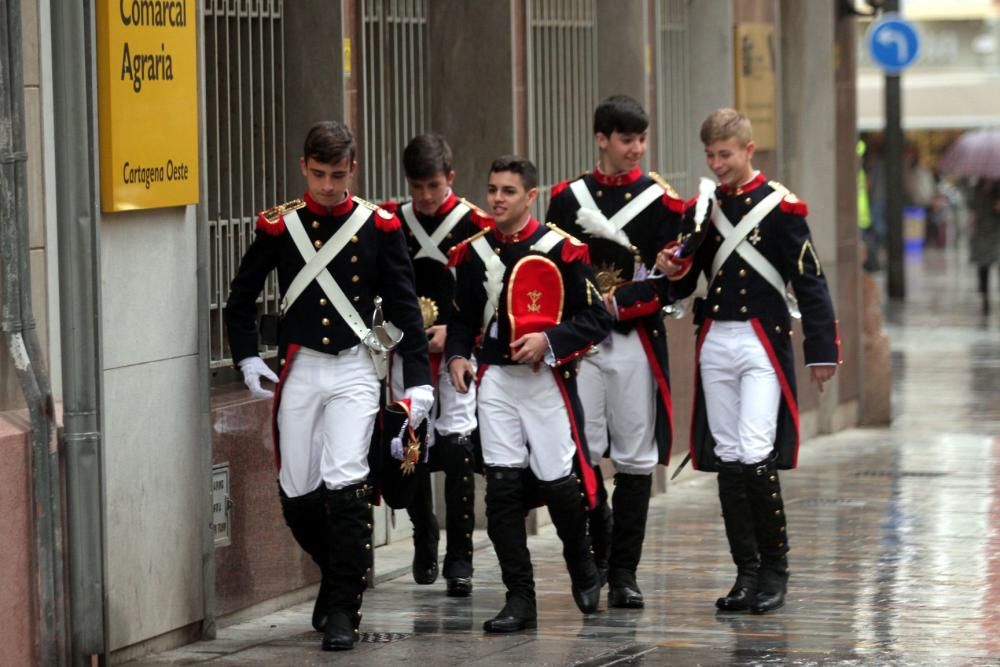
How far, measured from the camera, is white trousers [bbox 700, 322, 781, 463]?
8883mm

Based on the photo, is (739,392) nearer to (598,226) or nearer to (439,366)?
(598,226)

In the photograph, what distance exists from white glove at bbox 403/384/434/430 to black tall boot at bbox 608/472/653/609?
1148mm

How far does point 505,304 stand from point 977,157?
19.8m

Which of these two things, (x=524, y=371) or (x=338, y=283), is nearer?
(x=338, y=283)

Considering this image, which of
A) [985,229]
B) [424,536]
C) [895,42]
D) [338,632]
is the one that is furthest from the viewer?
[985,229]

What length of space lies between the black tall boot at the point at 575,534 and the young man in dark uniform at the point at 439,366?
32.1 inches

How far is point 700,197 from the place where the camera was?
8.97m

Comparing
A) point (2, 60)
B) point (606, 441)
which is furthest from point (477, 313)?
point (2, 60)

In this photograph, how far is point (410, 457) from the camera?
8.24 metres

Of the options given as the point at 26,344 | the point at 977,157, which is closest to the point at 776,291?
the point at 26,344

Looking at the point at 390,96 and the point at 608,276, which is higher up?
the point at 390,96

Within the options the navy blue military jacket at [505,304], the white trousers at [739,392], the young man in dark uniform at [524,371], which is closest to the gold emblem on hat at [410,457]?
the young man in dark uniform at [524,371]

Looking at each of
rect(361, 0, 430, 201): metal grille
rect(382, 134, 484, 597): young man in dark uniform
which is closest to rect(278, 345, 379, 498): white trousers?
rect(382, 134, 484, 597): young man in dark uniform

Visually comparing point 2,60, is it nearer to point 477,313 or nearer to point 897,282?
point 477,313
